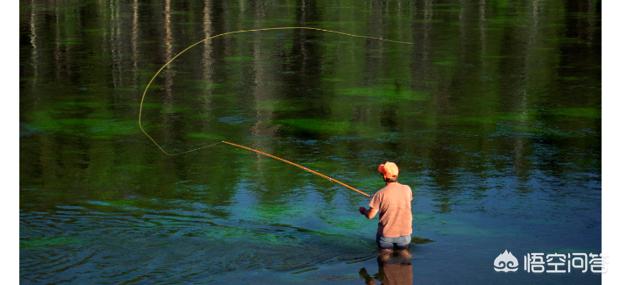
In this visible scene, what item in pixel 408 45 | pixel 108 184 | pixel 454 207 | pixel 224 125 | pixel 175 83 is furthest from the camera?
pixel 408 45

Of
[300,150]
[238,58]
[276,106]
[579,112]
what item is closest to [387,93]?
[276,106]

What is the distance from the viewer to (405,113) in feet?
60.3

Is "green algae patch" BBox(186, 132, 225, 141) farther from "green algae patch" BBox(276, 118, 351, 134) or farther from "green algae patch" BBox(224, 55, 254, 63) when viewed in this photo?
"green algae patch" BBox(224, 55, 254, 63)

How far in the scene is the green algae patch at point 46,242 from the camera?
37.4ft

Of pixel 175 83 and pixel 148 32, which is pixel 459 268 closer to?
pixel 175 83

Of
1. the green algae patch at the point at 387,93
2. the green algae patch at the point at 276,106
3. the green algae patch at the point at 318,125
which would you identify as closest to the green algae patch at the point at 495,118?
the green algae patch at the point at 318,125

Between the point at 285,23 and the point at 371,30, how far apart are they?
2722 millimetres

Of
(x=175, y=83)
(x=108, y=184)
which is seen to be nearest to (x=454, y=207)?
(x=108, y=184)

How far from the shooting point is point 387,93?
797 inches

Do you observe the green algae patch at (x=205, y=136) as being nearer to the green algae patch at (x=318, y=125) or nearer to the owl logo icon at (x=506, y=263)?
the green algae patch at (x=318, y=125)

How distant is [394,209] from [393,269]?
1.71 ft

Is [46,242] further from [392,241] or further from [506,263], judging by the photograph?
[506,263]

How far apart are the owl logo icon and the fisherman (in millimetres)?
802

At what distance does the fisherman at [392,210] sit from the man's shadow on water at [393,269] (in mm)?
99
